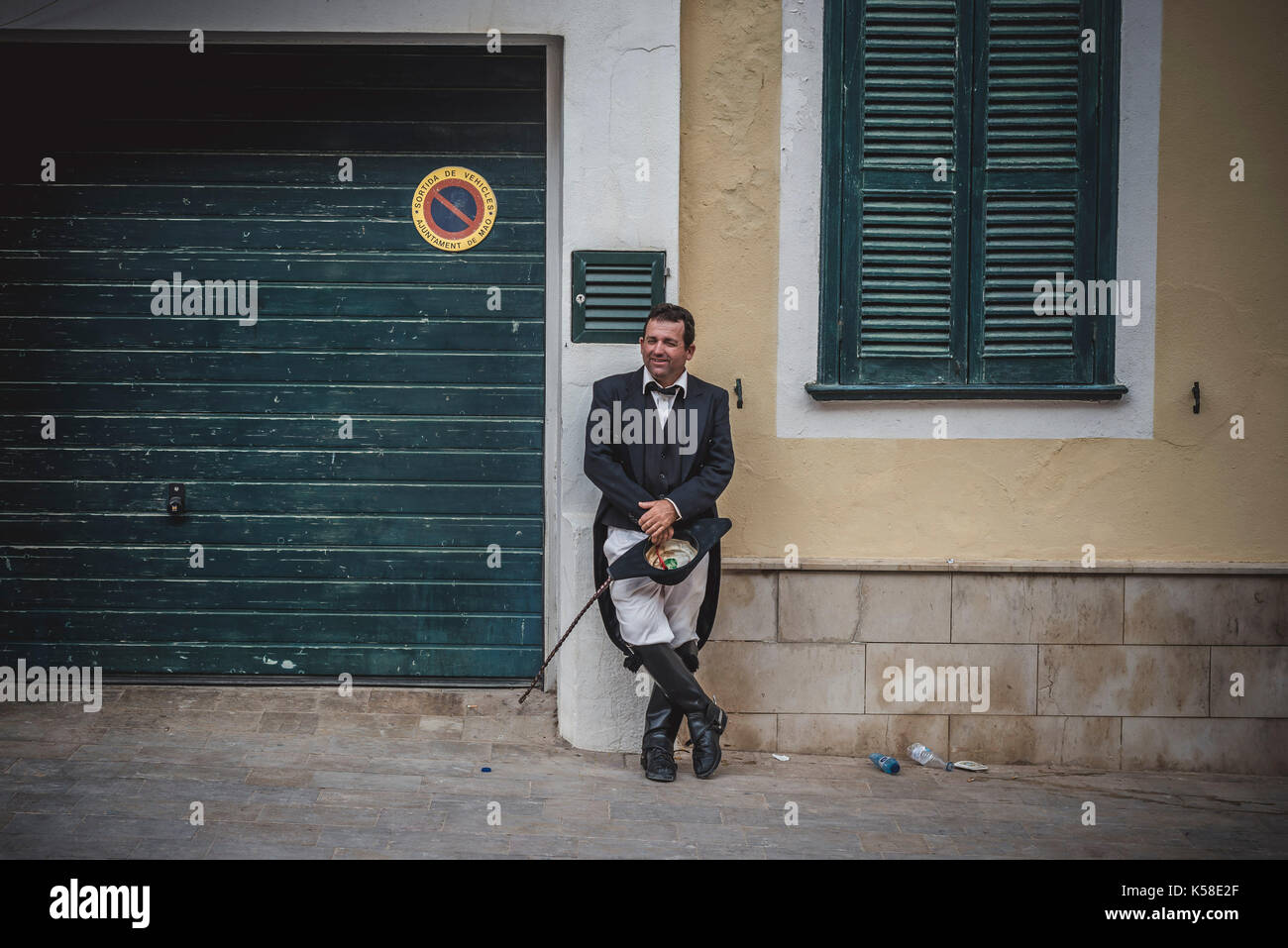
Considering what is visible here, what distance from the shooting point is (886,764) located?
6.17 meters

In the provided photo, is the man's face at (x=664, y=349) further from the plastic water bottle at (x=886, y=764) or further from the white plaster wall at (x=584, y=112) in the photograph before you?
the plastic water bottle at (x=886, y=764)

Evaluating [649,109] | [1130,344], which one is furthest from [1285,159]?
[649,109]

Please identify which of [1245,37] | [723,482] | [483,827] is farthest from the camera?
[1245,37]

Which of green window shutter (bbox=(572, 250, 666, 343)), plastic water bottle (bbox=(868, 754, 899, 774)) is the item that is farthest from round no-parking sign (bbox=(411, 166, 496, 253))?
plastic water bottle (bbox=(868, 754, 899, 774))

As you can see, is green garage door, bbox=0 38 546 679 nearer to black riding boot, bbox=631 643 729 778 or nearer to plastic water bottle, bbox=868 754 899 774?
black riding boot, bbox=631 643 729 778

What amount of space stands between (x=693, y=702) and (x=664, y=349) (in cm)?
161

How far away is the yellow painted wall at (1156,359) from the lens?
20.5ft

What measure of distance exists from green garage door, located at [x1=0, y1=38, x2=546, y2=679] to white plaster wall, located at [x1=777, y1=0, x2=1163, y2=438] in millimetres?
1271

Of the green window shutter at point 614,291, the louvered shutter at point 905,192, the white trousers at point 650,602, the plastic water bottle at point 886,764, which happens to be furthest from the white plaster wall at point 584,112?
the plastic water bottle at point 886,764

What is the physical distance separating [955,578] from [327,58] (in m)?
4.06

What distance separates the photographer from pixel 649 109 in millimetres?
6113

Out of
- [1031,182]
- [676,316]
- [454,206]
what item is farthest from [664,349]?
[1031,182]

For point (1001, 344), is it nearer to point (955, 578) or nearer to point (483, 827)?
point (955, 578)

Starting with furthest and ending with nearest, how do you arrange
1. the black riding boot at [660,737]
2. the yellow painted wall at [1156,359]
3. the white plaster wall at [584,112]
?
1. the yellow painted wall at [1156,359]
2. the white plaster wall at [584,112]
3. the black riding boot at [660,737]
